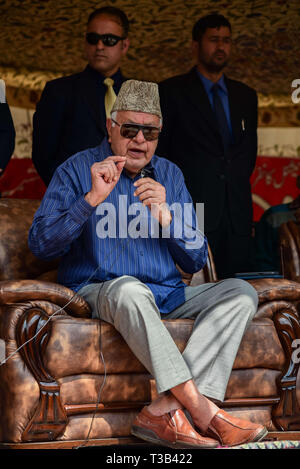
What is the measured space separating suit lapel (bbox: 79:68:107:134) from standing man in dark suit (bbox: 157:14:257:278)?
0.41 m

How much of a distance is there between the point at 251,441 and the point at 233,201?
185cm

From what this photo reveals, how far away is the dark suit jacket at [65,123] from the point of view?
3.73 meters

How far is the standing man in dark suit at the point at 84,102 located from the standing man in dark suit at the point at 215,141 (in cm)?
40

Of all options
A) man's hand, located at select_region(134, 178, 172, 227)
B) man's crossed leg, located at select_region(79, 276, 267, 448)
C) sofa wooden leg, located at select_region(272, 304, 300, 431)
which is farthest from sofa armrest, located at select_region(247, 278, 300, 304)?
man's hand, located at select_region(134, 178, 172, 227)

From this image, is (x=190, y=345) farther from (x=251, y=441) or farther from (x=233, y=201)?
(x=233, y=201)

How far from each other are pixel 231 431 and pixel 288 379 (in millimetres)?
444

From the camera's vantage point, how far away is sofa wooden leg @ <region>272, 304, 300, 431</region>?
8.64ft

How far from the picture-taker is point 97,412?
2441 mm

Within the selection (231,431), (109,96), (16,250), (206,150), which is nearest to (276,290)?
(231,431)

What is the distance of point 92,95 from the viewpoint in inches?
149

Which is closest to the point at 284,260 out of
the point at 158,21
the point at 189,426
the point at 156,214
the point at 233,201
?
the point at 233,201

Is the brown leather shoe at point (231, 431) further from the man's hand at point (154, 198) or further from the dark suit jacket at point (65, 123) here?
the dark suit jacket at point (65, 123)

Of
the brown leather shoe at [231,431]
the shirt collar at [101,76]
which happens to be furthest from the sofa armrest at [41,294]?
the shirt collar at [101,76]

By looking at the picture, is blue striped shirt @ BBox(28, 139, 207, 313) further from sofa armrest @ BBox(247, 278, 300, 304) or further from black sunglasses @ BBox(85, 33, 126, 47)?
black sunglasses @ BBox(85, 33, 126, 47)
